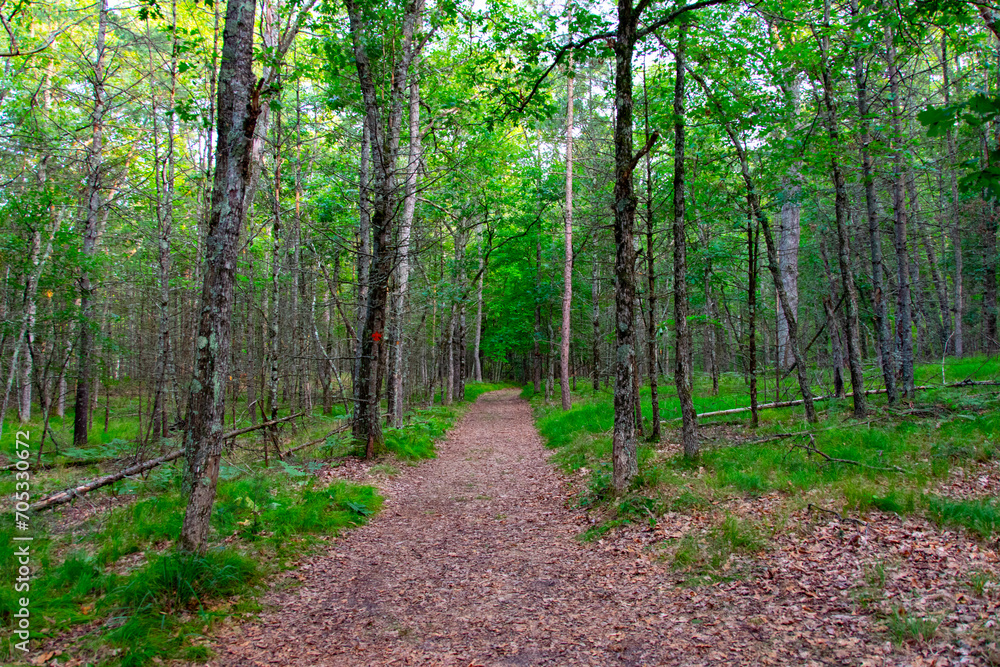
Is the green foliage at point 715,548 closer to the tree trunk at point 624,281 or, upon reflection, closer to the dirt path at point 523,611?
the dirt path at point 523,611

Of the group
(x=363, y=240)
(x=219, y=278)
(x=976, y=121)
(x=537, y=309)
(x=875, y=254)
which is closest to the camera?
(x=976, y=121)

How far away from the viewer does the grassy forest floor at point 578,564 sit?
3.36m

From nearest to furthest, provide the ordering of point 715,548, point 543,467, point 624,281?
1. point 715,548
2. point 624,281
3. point 543,467

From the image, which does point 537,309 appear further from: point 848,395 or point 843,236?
point 843,236

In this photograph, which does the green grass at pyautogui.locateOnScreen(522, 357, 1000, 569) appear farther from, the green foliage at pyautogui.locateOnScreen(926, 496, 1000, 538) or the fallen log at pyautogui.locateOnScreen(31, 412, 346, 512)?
the fallen log at pyautogui.locateOnScreen(31, 412, 346, 512)

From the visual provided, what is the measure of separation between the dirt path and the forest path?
13mm

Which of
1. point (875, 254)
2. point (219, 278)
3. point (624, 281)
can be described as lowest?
point (219, 278)

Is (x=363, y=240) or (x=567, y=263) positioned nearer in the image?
(x=363, y=240)

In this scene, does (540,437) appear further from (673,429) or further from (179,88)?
(179,88)

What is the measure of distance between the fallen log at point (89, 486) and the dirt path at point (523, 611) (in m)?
3.80

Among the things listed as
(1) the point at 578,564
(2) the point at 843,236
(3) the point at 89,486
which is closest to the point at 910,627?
(1) the point at 578,564

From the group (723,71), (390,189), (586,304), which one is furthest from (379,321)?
(586,304)

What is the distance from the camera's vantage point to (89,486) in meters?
6.47

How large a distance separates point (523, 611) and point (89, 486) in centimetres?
638
